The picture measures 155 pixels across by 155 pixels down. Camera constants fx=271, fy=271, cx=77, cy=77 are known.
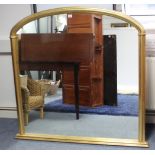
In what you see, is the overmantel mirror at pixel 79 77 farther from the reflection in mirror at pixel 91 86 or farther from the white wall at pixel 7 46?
the white wall at pixel 7 46

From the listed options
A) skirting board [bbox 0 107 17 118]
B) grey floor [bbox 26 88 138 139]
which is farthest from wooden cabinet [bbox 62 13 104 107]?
skirting board [bbox 0 107 17 118]

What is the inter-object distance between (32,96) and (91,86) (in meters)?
0.63

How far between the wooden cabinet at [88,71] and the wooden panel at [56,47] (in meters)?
0.06

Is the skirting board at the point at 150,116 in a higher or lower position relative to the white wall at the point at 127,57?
lower

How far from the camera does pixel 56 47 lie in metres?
2.65

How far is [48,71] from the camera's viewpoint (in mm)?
2705

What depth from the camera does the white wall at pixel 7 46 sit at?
3.01m

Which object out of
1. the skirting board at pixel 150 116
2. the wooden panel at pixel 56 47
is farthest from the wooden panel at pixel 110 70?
the skirting board at pixel 150 116

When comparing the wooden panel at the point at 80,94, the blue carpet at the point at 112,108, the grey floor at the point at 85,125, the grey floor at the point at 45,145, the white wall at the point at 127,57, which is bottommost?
the grey floor at the point at 45,145

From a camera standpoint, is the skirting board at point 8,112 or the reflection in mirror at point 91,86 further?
the skirting board at point 8,112

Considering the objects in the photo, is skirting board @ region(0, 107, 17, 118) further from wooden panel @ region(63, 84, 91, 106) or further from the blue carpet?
wooden panel @ region(63, 84, 91, 106)

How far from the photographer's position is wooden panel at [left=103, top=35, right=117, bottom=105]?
260 centimetres
